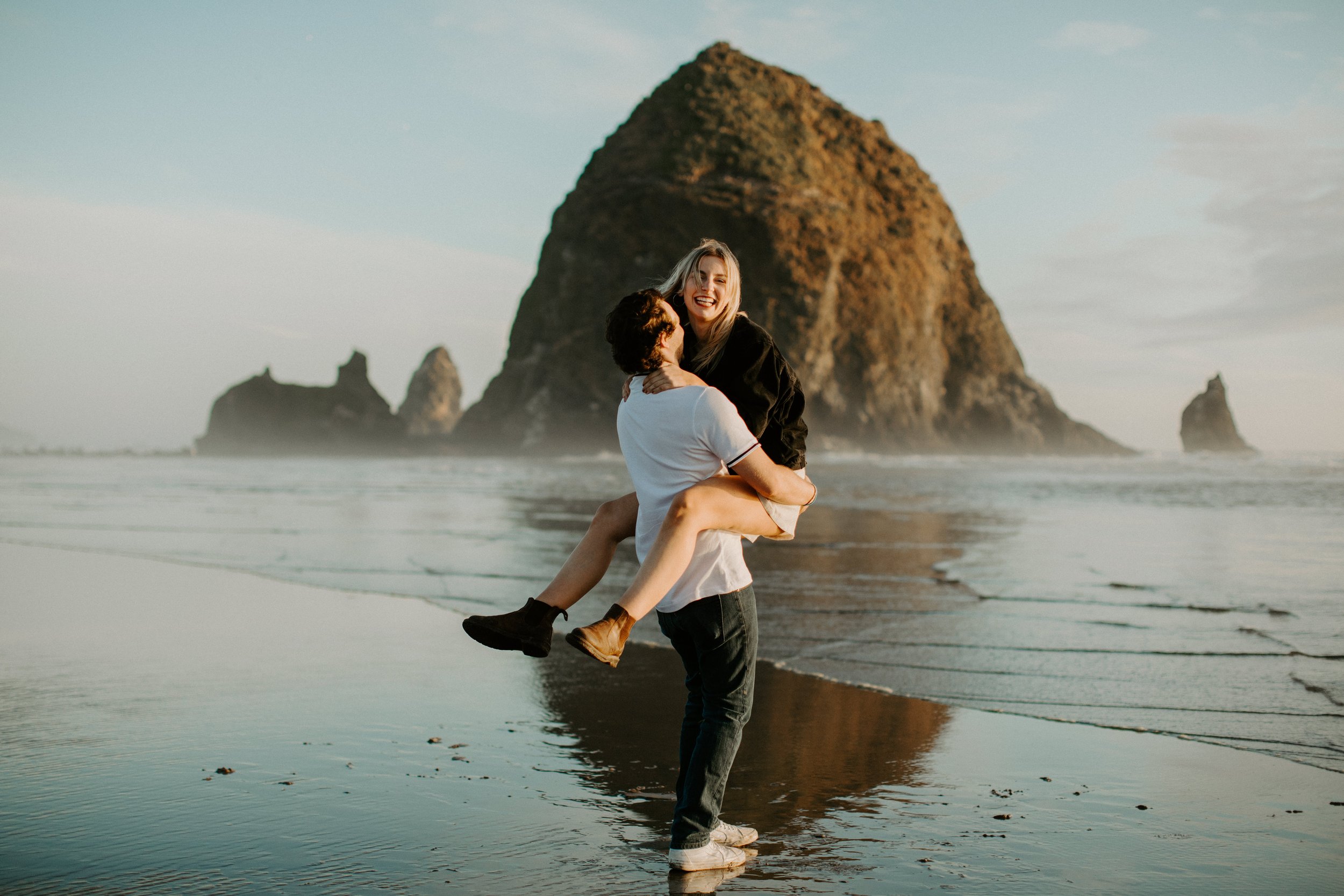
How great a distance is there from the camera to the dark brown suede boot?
2611mm

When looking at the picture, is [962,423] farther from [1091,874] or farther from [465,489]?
[1091,874]

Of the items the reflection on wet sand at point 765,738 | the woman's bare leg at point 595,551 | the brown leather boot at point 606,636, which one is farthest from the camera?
the reflection on wet sand at point 765,738

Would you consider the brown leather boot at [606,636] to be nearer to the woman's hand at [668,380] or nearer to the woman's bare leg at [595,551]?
the woman's bare leg at [595,551]

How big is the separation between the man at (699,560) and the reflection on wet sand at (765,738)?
0.31m

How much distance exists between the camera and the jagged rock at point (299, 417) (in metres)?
98.3

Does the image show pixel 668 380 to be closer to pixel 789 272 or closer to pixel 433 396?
pixel 789 272

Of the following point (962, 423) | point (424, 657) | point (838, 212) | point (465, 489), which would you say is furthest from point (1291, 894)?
point (962, 423)

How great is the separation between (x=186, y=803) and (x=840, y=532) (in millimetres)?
9679

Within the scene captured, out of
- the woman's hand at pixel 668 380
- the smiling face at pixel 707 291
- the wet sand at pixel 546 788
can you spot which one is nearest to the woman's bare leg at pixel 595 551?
the woman's hand at pixel 668 380

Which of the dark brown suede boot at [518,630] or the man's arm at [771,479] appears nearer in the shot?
the man's arm at [771,479]

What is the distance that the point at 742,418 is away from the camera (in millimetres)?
2525

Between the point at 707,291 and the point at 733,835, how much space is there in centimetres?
155

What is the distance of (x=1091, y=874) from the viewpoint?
8.14 feet

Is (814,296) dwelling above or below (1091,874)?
above
